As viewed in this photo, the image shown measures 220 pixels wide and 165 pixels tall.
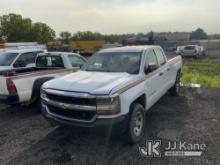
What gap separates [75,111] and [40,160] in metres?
1.03

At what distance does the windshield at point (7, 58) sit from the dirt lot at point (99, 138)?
4.12 metres

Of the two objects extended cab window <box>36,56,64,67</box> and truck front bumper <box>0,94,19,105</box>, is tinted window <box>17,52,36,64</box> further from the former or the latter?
truck front bumper <box>0,94,19,105</box>

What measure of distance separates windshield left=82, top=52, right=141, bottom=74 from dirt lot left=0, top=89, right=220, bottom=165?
1.43 metres

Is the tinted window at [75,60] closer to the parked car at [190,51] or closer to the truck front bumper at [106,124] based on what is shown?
the truck front bumper at [106,124]

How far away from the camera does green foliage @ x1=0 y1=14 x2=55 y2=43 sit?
2062 inches

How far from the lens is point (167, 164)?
3883 mm

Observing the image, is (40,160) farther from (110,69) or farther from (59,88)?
(110,69)

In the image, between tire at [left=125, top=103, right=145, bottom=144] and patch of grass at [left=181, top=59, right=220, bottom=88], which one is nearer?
tire at [left=125, top=103, right=145, bottom=144]

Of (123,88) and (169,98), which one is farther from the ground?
→ (123,88)

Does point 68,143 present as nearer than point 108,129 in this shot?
No

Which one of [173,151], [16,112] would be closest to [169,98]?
[173,151]

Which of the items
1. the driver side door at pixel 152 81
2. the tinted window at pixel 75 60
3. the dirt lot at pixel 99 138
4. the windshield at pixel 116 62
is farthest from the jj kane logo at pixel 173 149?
the tinted window at pixel 75 60

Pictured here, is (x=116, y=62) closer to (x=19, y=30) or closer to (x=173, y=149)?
(x=173, y=149)

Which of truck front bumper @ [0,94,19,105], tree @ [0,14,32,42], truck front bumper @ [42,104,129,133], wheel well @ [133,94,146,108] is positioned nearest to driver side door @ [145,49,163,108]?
wheel well @ [133,94,146,108]
